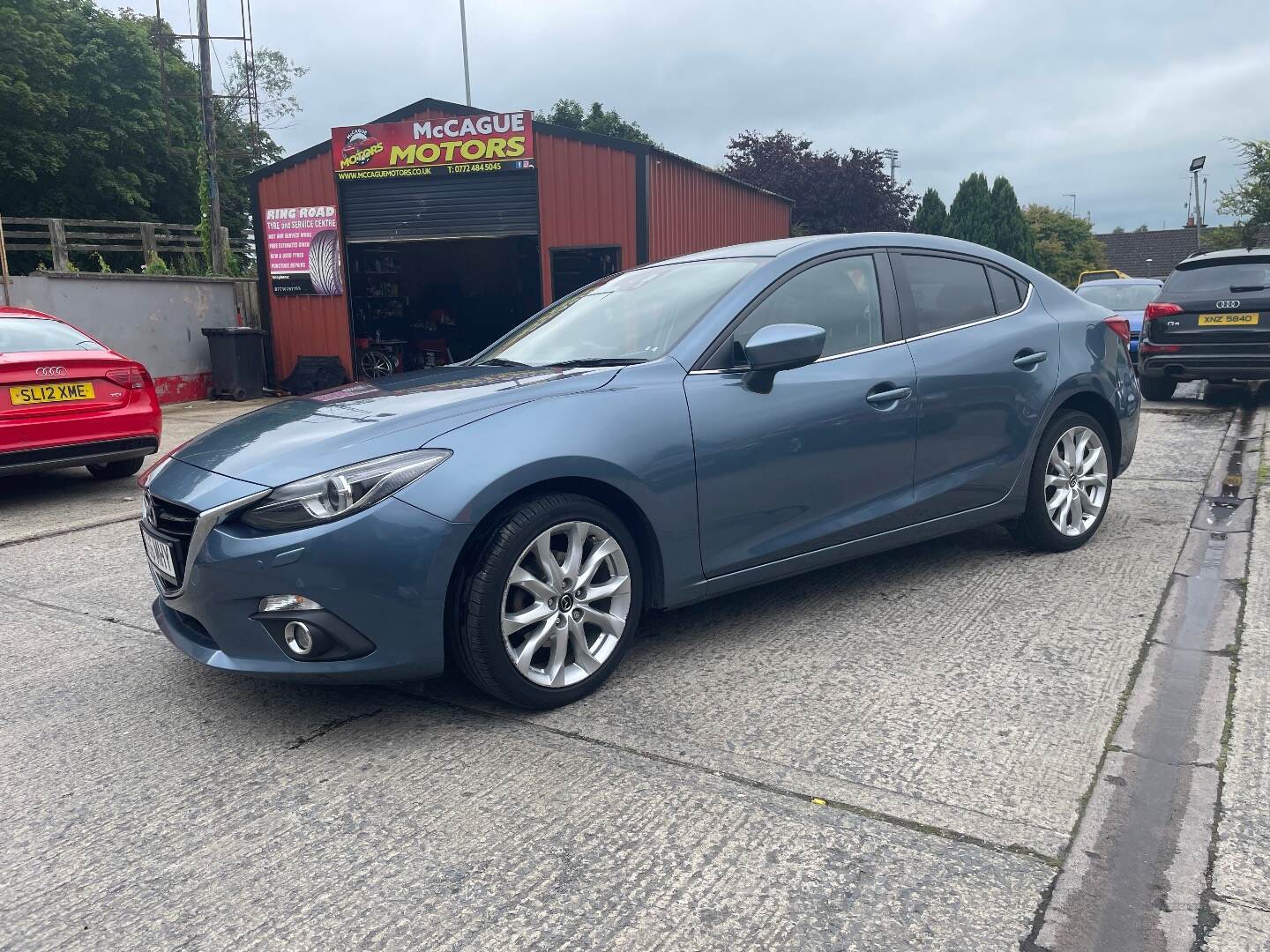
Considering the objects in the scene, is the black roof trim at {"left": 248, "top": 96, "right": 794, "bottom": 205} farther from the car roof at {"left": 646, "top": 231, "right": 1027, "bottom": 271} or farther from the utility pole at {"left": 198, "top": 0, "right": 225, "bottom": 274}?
the car roof at {"left": 646, "top": 231, "right": 1027, "bottom": 271}

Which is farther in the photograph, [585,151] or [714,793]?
[585,151]

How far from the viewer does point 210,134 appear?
22.3 meters

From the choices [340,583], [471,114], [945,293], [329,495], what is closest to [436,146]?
[471,114]

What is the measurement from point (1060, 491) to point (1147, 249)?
253 ft

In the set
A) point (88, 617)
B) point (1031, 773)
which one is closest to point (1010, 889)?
point (1031, 773)

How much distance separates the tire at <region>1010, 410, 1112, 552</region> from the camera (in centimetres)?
473

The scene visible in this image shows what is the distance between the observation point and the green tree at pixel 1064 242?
5344 cm

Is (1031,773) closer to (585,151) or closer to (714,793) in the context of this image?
(714,793)

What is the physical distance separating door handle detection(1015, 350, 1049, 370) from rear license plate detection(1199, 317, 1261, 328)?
7.09m

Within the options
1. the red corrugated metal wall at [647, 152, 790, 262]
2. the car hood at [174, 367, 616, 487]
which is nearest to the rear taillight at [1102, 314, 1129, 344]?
the car hood at [174, 367, 616, 487]

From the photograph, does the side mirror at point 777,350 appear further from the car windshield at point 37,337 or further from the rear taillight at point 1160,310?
the rear taillight at point 1160,310

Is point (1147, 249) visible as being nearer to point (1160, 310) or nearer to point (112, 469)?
point (1160, 310)

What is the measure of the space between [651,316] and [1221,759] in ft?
8.04

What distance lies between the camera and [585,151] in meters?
15.1
